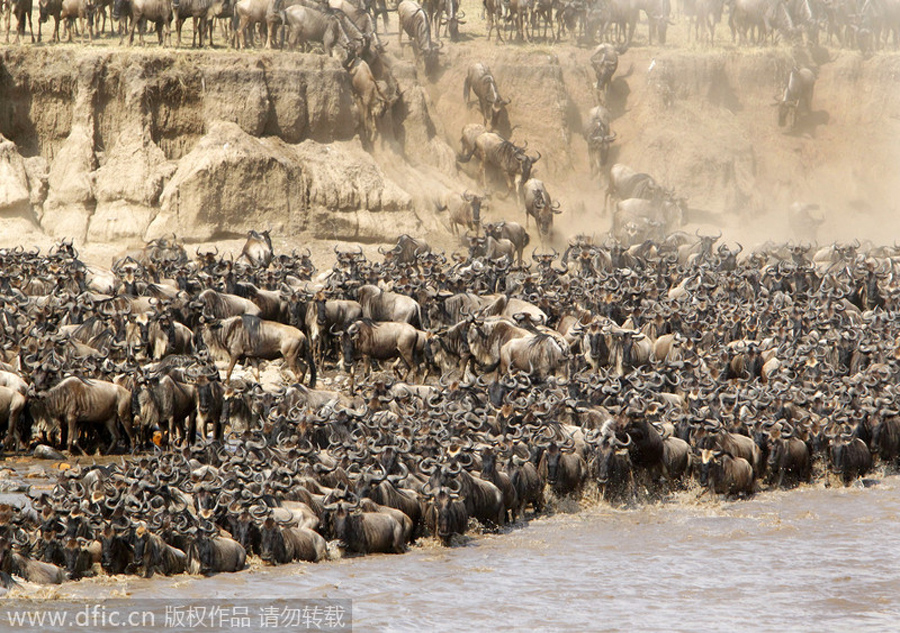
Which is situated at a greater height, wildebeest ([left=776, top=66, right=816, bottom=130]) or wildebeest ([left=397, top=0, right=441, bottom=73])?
wildebeest ([left=397, top=0, right=441, bottom=73])

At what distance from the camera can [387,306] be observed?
24703 millimetres

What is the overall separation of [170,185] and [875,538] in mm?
21658

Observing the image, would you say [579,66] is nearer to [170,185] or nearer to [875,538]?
[170,185]

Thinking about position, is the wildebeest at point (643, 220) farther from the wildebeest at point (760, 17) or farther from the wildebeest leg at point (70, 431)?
the wildebeest leg at point (70, 431)

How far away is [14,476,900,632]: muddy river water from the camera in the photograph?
44.4 ft

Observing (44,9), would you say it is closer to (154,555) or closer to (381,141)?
(381,141)

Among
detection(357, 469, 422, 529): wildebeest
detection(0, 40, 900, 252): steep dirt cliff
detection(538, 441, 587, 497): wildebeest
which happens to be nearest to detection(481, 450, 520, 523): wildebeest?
detection(538, 441, 587, 497): wildebeest

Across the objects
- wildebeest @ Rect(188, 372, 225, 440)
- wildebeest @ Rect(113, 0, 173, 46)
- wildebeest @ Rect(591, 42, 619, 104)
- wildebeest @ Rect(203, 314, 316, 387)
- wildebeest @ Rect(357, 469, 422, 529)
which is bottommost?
wildebeest @ Rect(357, 469, 422, 529)

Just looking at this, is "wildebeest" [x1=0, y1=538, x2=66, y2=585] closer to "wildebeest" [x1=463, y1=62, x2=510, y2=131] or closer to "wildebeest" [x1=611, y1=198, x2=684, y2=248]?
"wildebeest" [x1=611, y1=198, x2=684, y2=248]

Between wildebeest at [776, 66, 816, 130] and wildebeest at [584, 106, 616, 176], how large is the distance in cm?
650

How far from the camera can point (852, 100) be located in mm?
46469

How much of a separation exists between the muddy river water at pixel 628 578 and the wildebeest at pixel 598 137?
83.9ft

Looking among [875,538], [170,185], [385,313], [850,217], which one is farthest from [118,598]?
[850,217]

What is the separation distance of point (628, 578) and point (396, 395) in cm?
500
